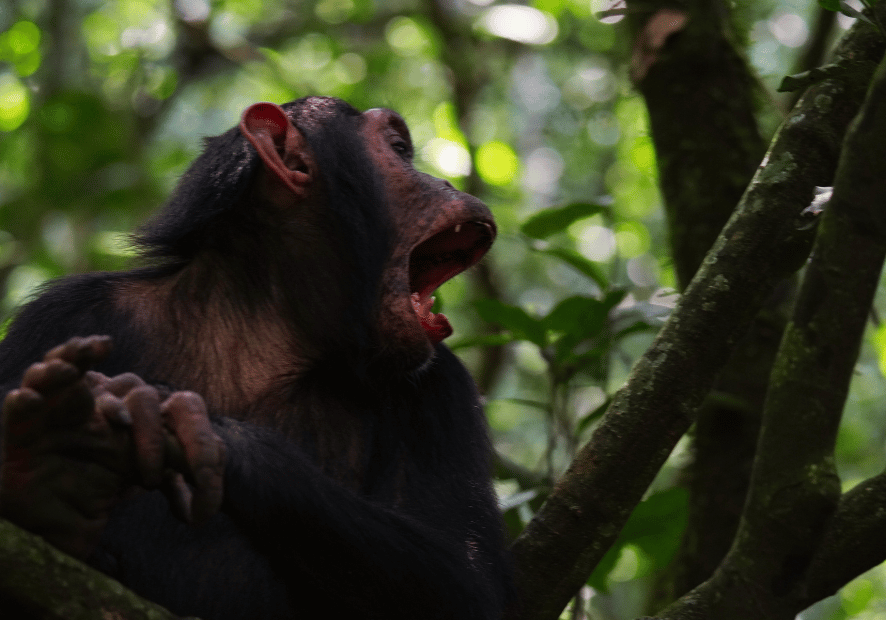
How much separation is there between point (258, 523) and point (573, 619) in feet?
4.58

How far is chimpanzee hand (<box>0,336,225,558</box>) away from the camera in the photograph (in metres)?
1.49

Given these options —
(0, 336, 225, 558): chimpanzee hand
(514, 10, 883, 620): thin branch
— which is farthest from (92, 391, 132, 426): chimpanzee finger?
(514, 10, 883, 620): thin branch

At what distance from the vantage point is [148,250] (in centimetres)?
259

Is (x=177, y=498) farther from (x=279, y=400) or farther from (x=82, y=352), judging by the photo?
(x=279, y=400)

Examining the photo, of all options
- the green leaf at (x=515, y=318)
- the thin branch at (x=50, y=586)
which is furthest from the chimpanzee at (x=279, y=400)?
the green leaf at (x=515, y=318)

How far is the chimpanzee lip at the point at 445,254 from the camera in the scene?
2650mm

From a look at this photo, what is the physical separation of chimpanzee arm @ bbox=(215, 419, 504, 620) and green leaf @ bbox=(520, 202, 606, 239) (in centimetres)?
164

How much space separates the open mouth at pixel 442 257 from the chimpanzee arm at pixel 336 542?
67 cm

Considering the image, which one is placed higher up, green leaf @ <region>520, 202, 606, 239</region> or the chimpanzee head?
the chimpanzee head

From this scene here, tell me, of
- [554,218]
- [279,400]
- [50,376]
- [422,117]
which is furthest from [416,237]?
[422,117]

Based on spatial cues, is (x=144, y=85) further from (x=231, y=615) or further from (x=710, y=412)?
(x=231, y=615)

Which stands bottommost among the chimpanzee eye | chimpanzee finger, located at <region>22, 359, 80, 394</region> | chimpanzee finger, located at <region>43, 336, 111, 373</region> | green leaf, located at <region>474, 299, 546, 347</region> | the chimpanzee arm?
green leaf, located at <region>474, 299, 546, 347</region>

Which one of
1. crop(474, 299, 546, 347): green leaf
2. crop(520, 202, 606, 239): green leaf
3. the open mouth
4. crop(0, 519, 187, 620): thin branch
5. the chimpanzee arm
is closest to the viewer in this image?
crop(0, 519, 187, 620): thin branch

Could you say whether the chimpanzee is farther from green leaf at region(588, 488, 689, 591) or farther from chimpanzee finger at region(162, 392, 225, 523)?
green leaf at region(588, 488, 689, 591)
